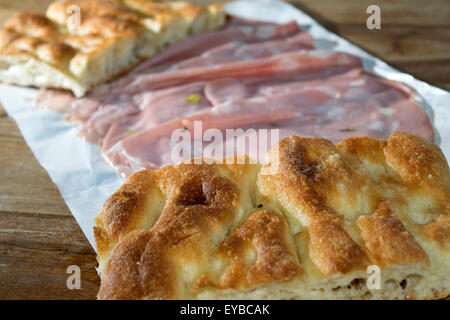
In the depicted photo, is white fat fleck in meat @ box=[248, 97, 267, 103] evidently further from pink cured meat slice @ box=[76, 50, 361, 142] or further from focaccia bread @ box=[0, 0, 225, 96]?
focaccia bread @ box=[0, 0, 225, 96]

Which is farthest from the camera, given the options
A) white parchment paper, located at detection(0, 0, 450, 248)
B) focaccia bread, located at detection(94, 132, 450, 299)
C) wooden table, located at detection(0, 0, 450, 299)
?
white parchment paper, located at detection(0, 0, 450, 248)

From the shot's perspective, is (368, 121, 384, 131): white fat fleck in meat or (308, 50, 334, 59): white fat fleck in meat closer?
(368, 121, 384, 131): white fat fleck in meat

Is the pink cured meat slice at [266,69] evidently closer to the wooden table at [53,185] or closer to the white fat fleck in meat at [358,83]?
the white fat fleck in meat at [358,83]

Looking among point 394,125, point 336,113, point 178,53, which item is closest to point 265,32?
point 178,53

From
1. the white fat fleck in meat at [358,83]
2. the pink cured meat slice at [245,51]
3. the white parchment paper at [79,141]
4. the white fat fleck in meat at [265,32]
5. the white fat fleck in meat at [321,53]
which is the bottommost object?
the white parchment paper at [79,141]

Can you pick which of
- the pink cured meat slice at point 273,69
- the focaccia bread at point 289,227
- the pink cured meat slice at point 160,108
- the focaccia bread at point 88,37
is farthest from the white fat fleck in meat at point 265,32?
the focaccia bread at point 289,227

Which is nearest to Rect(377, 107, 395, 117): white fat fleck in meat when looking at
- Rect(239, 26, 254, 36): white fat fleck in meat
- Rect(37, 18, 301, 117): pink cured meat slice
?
Rect(37, 18, 301, 117): pink cured meat slice
